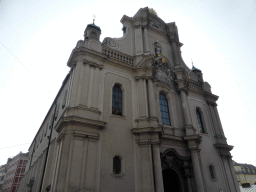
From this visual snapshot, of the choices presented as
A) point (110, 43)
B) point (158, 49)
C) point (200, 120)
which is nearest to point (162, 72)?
point (158, 49)

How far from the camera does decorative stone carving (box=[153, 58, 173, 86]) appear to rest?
15681mm

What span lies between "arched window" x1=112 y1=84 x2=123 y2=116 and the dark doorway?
5.02 m

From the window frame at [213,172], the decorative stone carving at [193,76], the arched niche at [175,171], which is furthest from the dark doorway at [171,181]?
the decorative stone carving at [193,76]

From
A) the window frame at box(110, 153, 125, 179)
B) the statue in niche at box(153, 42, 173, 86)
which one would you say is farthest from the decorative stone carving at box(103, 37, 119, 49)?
the window frame at box(110, 153, 125, 179)

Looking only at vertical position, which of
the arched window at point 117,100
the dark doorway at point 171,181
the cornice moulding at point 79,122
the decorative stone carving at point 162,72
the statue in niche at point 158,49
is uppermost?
the statue in niche at point 158,49

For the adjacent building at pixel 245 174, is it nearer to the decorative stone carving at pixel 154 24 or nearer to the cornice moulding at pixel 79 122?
the decorative stone carving at pixel 154 24

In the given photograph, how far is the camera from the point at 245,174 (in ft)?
177

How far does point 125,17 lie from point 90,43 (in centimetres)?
595

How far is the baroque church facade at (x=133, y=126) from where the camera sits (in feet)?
33.1

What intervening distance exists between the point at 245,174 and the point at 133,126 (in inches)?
2233

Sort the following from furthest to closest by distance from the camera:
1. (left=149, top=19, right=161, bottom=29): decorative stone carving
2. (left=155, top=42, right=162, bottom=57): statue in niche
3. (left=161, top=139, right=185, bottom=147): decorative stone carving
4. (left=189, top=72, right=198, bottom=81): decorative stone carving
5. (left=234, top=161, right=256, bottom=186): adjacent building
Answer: (left=234, top=161, right=256, bottom=186): adjacent building < (left=149, top=19, right=161, bottom=29): decorative stone carving < (left=189, top=72, right=198, bottom=81): decorative stone carving < (left=155, top=42, right=162, bottom=57): statue in niche < (left=161, top=139, right=185, bottom=147): decorative stone carving

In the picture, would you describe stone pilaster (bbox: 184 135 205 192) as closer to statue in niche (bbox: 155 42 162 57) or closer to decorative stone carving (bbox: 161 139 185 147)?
decorative stone carving (bbox: 161 139 185 147)

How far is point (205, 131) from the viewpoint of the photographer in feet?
53.9

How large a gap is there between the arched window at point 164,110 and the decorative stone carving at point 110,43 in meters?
5.39
